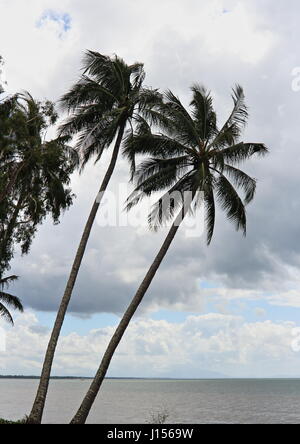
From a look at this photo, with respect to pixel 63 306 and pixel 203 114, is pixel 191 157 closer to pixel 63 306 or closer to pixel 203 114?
pixel 203 114

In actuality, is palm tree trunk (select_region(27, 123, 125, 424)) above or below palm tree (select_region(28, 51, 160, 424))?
below

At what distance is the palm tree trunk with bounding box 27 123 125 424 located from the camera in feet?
61.5

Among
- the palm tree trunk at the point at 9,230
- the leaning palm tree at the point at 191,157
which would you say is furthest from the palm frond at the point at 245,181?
the palm tree trunk at the point at 9,230

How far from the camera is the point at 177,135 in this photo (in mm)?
21453

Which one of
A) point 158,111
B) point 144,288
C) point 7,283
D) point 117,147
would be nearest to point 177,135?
point 158,111

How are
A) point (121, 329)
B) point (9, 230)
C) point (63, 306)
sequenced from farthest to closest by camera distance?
1. point (9, 230)
2. point (63, 306)
3. point (121, 329)

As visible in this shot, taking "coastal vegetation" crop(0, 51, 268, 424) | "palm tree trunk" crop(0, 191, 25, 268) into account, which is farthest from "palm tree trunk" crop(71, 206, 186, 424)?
"palm tree trunk" crop(0, 191, 25, 268)

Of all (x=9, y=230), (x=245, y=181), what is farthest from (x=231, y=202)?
(x=9, y=230)

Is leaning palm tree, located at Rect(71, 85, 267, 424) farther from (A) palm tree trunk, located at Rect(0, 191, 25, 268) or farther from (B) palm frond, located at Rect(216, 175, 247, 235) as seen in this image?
(A) palm tree trunk, located at Rect(0, 191, 25, 268)

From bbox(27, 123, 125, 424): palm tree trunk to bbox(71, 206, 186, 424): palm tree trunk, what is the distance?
142 cm

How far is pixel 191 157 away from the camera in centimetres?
2159

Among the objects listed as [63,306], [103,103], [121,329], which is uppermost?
[103,103]

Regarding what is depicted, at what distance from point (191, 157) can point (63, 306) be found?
7.99 meters
